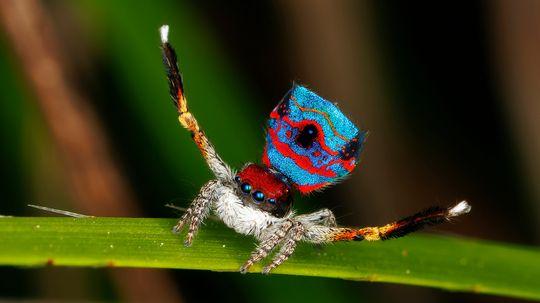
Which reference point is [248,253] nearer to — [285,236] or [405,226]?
[285,236]

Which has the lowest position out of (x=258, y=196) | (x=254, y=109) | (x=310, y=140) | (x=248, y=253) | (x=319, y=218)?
(x=248, y=253)

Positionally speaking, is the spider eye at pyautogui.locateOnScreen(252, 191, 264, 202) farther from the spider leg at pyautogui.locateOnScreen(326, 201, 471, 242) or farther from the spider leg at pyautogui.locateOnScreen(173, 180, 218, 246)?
the spider leg at pyautogui.locateOnScreen(326, 201, 471, 242)

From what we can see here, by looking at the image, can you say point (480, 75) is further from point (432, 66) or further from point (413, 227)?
point (413, 227)

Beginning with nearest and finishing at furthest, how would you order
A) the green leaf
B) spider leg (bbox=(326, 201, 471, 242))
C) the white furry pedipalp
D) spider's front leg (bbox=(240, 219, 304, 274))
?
the green leaf, spider leg (bbox=(326, 201, 471, 242)), spider's front leg (bbox=(240, 219, 304, 274)), the white furry pedipalp

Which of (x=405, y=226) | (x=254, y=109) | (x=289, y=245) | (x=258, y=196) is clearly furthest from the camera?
(x=254, y=109)

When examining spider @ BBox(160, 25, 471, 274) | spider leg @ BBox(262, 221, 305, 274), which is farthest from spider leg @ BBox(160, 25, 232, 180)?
spider leg @ BBox(262, 221, 305, 274)

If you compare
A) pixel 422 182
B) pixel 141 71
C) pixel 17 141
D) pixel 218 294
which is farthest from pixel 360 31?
pixel 17 141

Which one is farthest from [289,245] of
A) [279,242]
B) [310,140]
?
[310,140]

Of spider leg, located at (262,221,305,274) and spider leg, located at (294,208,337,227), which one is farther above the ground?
spider leg, located at (294,208,337,227)
